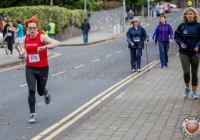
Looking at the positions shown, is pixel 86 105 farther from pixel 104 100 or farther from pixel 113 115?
pixel 113 115

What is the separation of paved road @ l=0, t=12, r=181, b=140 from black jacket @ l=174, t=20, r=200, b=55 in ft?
7.30

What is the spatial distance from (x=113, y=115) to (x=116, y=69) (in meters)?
10.6

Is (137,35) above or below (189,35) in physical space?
below

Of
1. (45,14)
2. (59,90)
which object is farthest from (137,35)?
(45,14)

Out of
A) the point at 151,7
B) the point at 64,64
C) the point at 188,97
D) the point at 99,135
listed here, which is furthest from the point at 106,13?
the point at 99,135

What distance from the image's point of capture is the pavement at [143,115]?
9.34m

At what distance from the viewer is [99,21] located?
6228 cm

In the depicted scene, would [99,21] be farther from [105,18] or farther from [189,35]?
[189,35]

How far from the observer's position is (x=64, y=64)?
25031 mm

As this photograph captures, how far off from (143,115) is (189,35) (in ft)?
7.73

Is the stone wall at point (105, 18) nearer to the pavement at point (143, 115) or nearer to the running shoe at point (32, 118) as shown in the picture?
the pavement at point (143, 115)

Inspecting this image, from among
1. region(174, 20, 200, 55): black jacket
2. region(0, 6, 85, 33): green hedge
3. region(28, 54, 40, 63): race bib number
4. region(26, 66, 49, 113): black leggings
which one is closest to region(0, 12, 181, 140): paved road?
region(26, 66, 49, 113): black leggings

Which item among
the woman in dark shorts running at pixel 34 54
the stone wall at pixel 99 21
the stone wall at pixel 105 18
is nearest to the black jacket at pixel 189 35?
the woman in dark shorts running at pixel 34 54

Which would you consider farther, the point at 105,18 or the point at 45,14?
the point at 105,18
